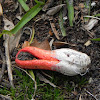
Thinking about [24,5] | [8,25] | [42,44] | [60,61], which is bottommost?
[60,61]

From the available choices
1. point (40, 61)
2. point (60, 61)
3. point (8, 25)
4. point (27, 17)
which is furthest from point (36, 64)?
point (8, 25)

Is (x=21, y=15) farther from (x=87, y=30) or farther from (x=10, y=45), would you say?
(x=87, y=30)

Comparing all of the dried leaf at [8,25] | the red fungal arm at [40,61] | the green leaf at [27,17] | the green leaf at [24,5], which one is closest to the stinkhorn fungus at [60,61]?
the red fungal arm at [40,61]

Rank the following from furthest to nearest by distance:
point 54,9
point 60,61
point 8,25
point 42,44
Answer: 1. point 8,25
2. point 54,9
3. point 42,44
4. point 60,61

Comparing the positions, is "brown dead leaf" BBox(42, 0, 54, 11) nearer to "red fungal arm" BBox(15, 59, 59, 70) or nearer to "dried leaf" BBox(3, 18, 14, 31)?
"dried leaf" BBox(3, 18, 14, 31)

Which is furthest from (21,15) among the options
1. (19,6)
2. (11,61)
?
(11,61)

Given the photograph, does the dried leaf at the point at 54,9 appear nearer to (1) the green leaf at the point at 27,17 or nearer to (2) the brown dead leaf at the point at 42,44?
(1) the green leaf at the point at 27,17

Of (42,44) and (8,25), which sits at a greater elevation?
(8,25)

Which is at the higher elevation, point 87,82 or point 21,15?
point 21,15

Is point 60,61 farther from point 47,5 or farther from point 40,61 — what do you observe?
point 47,5
